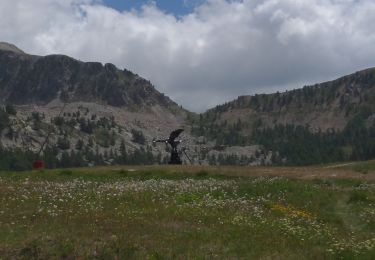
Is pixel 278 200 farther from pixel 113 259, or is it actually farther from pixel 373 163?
pixel 373 163

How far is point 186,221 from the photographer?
27.5m

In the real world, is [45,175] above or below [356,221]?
above

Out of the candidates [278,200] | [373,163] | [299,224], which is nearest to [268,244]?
[299,224]

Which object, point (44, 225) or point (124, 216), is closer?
point (44, 225)

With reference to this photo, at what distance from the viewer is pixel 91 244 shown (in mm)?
21438

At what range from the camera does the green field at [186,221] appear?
21.1 m

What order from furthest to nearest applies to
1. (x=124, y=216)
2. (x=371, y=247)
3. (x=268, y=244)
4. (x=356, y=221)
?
(x=356, y=221), (x=124, y=216), (x=268, y=244), (x=371, y=247)

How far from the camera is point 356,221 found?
3109cm

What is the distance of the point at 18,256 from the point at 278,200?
2154 cm

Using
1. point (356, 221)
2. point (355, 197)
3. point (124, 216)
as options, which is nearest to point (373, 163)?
point (355, 197)

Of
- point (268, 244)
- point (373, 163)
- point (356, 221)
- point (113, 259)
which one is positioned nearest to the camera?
point (113, 259)

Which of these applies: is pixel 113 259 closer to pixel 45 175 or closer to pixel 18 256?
pixel 18 256

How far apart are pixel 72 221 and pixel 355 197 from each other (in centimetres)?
2071

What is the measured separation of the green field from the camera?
21.1 meters
